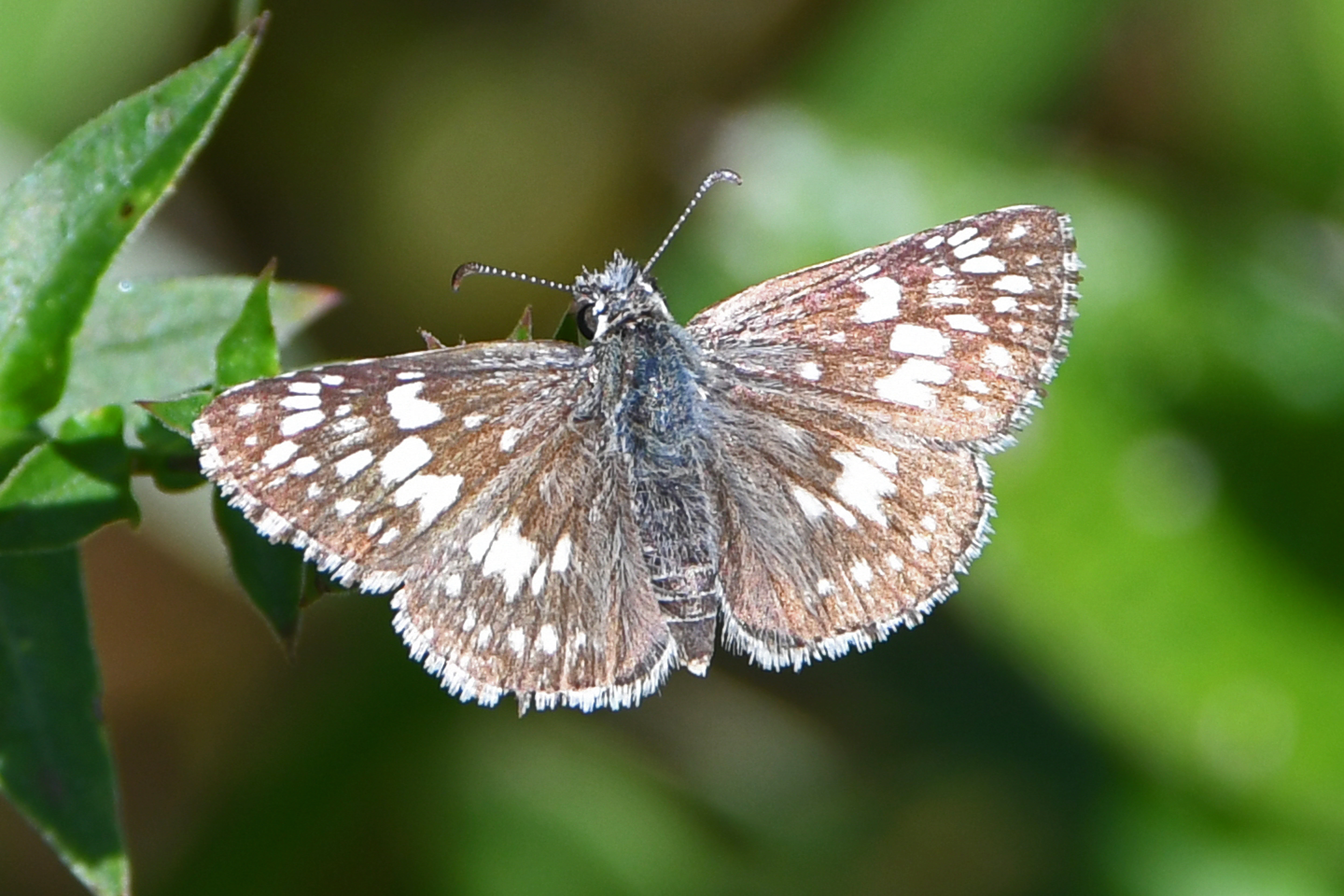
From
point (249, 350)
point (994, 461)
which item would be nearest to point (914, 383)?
point (249, 350)

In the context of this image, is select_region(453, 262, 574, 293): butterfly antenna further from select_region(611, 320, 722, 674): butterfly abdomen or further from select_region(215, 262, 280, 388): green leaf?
select_region(215, 262, 280, 388): green leaf

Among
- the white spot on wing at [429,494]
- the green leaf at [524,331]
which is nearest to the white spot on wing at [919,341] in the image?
the green leaf at [524,331]

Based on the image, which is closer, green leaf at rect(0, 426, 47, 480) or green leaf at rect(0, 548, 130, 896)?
green leaf at rect(0, 548, 130, 896)

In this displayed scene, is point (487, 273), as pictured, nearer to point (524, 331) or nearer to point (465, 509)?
point (524, 331)

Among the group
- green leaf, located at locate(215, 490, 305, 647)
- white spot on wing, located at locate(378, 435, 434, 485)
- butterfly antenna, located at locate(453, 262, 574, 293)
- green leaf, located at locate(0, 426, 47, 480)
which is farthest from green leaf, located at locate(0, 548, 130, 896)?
butterfly antenna, located at locate(453, 262, 574, 293)

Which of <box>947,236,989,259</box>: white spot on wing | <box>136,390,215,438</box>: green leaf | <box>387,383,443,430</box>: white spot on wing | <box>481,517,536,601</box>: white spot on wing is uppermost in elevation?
<box>947,236,989,259</box>: white spot on wing

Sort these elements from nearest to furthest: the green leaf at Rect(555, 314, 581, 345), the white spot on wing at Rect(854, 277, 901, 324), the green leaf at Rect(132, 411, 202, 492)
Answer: the green leaf at Rect(132, 411, 202, 492), the green leaf at Rect(555, 314, 581, 345), the white spot on wing at Rect(854, 277, 901, 324)

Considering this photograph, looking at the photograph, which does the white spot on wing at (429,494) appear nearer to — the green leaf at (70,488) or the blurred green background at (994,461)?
the green leaf at (70,488)
